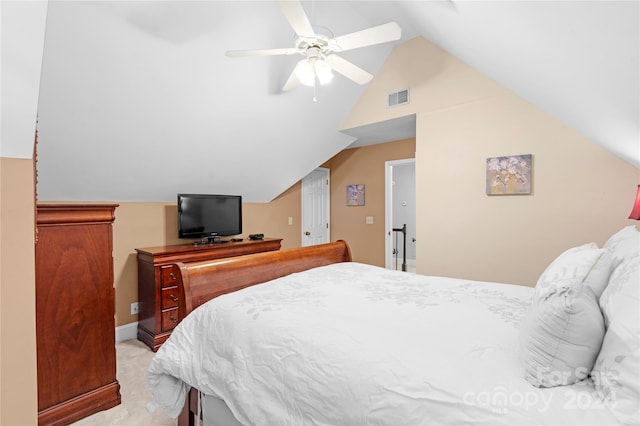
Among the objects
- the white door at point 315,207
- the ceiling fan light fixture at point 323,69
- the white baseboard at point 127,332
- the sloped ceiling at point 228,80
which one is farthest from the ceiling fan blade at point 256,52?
the white door at point 315,207

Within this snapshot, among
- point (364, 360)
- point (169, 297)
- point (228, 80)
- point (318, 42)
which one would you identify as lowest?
point (169, 297)

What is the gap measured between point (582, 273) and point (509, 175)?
212 centimetres

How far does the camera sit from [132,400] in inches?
87.3

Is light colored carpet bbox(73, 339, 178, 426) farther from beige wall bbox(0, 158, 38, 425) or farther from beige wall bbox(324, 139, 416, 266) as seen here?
beige wall bbox(324, 139, 416, 266)

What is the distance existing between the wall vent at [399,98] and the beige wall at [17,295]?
135 inches

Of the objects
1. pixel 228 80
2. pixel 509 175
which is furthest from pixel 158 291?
pixel 509 175

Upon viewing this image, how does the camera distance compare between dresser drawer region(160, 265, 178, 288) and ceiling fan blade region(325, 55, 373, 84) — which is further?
dresser drawer region(160, 265, 178, 288)

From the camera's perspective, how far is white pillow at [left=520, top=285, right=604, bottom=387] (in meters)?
0.94

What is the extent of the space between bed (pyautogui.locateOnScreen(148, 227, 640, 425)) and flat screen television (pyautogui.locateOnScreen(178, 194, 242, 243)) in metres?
1.77

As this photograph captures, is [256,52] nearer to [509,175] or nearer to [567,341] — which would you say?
[567,341]

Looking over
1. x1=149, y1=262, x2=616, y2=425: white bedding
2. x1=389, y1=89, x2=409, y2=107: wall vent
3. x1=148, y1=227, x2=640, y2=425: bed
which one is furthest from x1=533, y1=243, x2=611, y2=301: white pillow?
x1=389, y1=89, x2=409, y2=107: wall vent

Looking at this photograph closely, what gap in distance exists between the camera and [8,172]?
1.35 meters

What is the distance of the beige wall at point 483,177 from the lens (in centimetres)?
270

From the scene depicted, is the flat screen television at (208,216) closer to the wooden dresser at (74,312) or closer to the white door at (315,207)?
the wooden dresser at (74,312)
